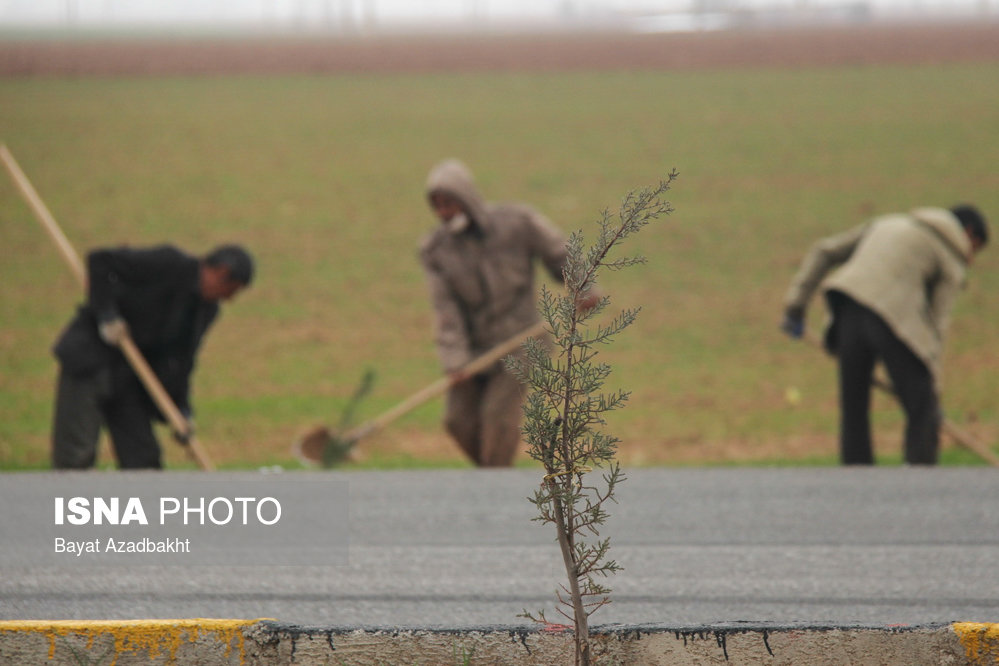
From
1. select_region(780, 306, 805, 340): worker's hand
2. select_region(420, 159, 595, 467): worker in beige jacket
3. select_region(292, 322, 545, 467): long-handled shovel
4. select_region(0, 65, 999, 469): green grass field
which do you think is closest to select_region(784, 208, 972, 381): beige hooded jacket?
select_region(780, 306, 805, 340): worker's hand

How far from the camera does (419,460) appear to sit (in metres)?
9.44

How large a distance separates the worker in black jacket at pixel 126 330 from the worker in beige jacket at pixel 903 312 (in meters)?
3.25

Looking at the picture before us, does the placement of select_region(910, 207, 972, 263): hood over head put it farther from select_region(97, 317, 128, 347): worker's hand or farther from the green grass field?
select_region(97, 317, 128, 347): worker's hand

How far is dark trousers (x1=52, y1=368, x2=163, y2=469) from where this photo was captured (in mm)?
6730

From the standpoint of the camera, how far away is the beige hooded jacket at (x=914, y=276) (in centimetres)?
682

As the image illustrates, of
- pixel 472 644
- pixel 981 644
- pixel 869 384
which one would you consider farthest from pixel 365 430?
pixel 981 644

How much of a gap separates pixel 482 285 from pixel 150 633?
183 inches

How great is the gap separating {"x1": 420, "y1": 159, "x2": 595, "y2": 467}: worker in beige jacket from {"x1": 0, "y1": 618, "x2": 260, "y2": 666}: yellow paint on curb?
14.3 ft

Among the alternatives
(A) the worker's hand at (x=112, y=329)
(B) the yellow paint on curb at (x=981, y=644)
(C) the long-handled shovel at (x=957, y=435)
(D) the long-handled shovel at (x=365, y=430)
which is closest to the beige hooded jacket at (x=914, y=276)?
(C) the long-handled shovel at (x=957, y=435)

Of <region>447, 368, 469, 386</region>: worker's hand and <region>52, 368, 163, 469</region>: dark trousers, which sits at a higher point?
<region>447, 368, 469, 386</region>: worker's hand

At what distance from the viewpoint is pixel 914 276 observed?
696cm

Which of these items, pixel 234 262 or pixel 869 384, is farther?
pixel 869 384

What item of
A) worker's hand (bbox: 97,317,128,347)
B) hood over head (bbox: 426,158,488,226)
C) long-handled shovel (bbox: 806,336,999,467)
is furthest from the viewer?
long-handled shovel (bbox: 806,336,999,467)

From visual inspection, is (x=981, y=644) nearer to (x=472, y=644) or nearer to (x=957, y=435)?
(x=472, y=644)
